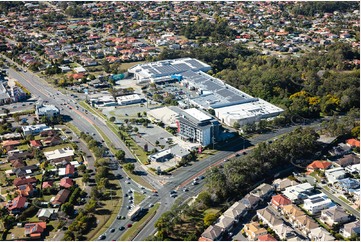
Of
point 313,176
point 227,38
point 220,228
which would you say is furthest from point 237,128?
point 227,38

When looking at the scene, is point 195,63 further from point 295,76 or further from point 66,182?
point 66,182

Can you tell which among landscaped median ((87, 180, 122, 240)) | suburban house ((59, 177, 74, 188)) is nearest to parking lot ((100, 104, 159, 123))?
suburban house ((59, 177, 74, 188))

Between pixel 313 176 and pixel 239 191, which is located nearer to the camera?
pixel 239 191

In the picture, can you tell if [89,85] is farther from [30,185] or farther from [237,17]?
[237,17]

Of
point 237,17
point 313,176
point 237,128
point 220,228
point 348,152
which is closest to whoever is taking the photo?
point 220,228

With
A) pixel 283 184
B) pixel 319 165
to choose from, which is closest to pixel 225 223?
pixel 283 184

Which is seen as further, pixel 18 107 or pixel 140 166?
pixel 18 107
